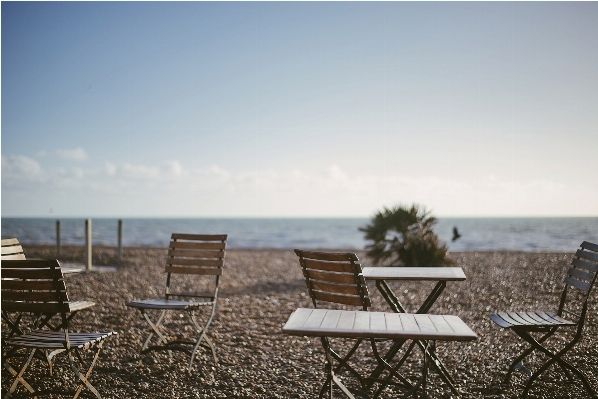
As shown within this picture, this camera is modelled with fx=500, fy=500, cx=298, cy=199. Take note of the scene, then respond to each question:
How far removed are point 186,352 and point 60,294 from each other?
5.54 ft

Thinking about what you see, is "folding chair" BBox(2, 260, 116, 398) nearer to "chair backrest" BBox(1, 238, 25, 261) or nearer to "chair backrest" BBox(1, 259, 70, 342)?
"chair backrest" BBox(1, 259, 70, 342)

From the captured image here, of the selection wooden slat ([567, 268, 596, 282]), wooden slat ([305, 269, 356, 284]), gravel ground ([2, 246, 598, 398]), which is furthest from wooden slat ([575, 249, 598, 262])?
wooden slat ([305, 269, 356, 284])

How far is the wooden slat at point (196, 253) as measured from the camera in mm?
5281

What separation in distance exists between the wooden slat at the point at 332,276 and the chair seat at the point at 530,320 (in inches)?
52.6

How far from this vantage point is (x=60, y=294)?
336 centimetres

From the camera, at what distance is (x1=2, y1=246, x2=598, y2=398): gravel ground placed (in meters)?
4.04

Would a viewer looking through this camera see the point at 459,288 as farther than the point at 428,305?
Yes

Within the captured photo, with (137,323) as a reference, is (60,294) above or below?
above

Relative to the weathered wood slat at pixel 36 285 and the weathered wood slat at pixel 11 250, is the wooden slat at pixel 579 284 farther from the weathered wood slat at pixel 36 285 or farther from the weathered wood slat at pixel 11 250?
the weathered wood slat at pixel 11 250

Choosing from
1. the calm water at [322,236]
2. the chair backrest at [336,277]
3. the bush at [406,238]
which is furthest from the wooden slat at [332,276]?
the calm water at [322,236]

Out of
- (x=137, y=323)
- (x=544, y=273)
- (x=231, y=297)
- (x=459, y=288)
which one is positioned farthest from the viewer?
(x=544, y=273)

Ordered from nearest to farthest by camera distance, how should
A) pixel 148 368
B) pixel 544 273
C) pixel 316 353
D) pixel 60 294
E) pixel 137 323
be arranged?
pixel 60 294
pixel 148 368
pixel 316 353
pixel 137 323
pixel 544 273

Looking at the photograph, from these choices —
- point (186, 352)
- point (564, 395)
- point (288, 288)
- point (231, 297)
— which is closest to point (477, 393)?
point (564, 395)

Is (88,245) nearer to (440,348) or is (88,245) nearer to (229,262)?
(229,262)
